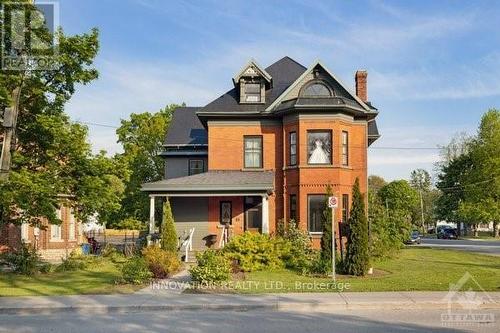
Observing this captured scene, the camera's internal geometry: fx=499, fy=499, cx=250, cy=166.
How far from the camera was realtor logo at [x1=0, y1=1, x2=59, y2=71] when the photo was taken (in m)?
16.7

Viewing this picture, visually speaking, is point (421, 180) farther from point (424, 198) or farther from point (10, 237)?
point (10, 237)

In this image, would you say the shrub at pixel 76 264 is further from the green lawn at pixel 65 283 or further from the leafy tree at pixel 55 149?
the leafy tree at pixel 55 149

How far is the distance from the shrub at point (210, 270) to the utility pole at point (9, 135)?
7.53 metres

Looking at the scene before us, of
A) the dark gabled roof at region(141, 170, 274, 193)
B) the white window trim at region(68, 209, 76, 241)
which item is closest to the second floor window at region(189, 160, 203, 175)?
the dark gabled roof at region(141, 170, 274, 193)

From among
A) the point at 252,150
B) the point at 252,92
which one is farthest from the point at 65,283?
the point at 252,92

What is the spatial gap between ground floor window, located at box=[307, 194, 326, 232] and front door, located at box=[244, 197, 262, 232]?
2.73m

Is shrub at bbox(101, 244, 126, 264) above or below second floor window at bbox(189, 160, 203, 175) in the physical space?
below

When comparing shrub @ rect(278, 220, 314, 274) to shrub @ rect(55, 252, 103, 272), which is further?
shrub @ rect(55, 252, 103, 272)

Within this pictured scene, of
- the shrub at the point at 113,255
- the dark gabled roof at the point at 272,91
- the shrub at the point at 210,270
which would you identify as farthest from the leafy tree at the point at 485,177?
the shrub at the point at 210,270

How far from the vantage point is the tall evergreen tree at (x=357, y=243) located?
55.3 ft

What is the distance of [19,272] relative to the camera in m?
18.9

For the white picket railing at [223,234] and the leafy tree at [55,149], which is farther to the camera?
the white picket railing at [223,234]

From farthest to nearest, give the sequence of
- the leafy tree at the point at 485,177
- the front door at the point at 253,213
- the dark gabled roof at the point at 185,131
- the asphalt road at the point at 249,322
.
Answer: the leafy tree at the point at 485,177 < the dark gabled roof at the point at 185,131 < the front door at the point at 253,213 < the asphalt road at the point at 249,322

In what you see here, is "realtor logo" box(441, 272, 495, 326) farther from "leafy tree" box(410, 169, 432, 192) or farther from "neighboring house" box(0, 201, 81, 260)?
"leafy tree" box(410, 169, 432, 192)
